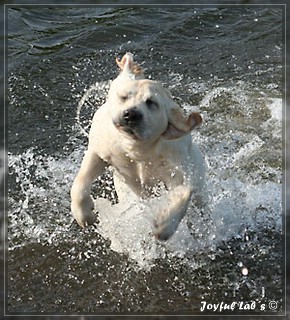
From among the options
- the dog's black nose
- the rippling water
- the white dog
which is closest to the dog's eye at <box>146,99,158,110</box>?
the white dog

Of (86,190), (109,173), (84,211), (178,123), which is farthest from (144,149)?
(109,173)

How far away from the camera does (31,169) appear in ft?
21.3

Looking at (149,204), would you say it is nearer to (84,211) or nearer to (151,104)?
(84,211)

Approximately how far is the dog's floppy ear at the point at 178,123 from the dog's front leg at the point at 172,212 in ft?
1.39

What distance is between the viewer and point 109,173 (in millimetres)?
6312

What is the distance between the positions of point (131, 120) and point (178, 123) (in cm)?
39

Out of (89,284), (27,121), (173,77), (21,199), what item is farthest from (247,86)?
(89,284)

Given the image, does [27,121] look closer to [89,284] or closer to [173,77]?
[173,77]

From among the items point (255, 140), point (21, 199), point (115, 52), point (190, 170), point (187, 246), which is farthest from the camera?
point (115, 52)

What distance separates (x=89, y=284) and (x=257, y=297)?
127 cm

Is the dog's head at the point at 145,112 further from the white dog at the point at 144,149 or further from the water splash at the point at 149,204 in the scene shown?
the water splash at the point at 149,204

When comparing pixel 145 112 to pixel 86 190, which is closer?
pixel 145 112

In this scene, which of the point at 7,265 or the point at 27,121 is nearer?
the point at 7,265

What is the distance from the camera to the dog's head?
418cm
